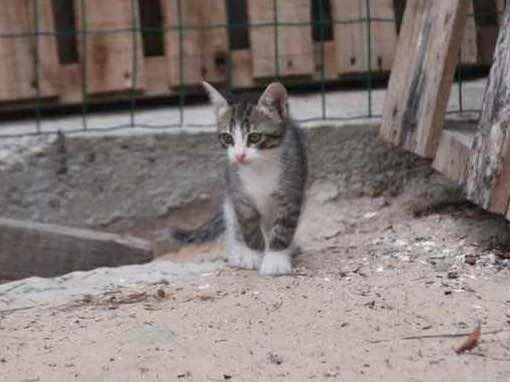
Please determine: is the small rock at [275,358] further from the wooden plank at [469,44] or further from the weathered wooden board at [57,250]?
the wooden plank at [469,44]

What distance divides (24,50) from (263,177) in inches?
78.8

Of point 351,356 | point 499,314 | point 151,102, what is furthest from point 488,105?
point 151,102

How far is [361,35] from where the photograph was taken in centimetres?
702

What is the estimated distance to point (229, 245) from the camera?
5910 mm

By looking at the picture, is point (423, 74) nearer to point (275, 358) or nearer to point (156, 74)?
point (156, 74)

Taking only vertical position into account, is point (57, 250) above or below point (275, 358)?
below

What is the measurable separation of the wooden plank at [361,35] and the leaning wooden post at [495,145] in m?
1.62

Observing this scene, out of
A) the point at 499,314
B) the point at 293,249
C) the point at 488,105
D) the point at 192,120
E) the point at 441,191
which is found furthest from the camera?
the point at 192,120

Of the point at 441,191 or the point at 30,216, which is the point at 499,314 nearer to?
the point at 441,191

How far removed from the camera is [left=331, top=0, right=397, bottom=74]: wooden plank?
7000 mm

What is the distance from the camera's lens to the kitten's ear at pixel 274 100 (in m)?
5.61

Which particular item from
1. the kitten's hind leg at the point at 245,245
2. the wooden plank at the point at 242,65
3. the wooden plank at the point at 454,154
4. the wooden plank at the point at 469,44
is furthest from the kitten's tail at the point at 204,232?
the wooden plank at the point at 469,44

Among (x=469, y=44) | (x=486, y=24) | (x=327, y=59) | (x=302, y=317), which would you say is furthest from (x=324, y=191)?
(x=302, y=317)

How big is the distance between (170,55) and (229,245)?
159cm
